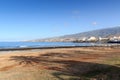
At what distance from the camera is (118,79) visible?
1552 cm

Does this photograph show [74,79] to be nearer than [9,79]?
Yes

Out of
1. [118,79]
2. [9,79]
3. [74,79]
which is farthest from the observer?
[9,79]

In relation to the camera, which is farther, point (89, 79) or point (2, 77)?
point (2, 77)

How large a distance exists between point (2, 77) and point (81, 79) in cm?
627

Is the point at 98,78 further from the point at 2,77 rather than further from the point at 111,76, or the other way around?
the point at 2,77

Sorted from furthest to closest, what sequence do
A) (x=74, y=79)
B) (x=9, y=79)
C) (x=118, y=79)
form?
(x=9, y=79), (x=74, y=79), (x=118, y=79)

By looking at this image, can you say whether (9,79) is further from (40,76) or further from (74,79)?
(74,79)

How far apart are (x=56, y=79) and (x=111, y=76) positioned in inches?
149

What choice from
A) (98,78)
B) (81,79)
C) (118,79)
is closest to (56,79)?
(81,79)

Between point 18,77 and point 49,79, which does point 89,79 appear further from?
point 18,77

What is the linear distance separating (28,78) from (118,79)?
21.1ft

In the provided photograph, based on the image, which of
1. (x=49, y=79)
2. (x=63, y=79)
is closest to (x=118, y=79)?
(x=63, y=79)

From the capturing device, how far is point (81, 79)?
644 inches

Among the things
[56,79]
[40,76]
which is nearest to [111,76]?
[56,79]
